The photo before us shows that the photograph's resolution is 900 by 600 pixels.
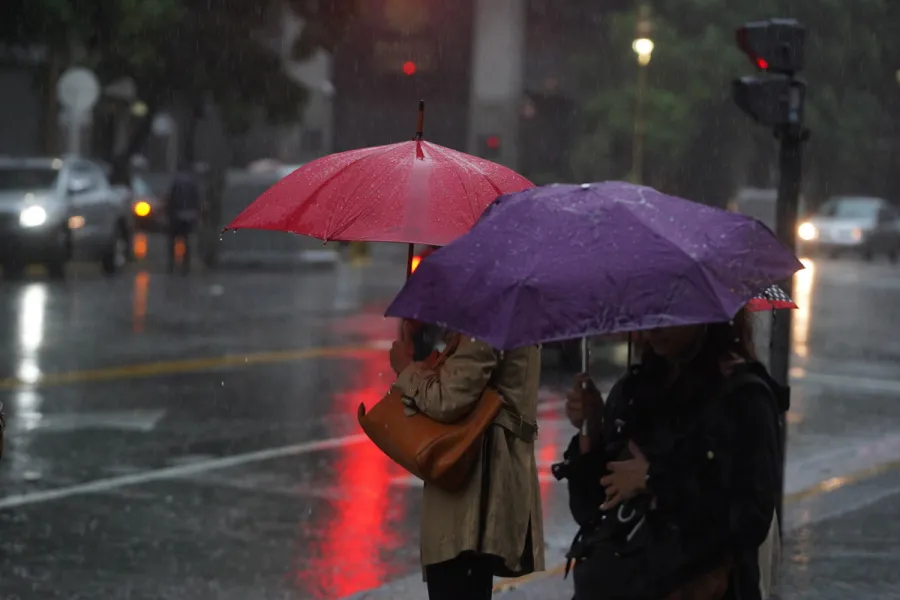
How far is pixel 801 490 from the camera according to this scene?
29.2 ft

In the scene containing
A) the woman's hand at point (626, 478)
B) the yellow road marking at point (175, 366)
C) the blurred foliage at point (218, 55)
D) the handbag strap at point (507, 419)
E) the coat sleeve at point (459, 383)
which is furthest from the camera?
the blurred foliage at point (218, 55)

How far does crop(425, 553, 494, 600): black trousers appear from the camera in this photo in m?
4.32

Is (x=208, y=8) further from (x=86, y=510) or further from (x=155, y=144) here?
(x=155, y=144)

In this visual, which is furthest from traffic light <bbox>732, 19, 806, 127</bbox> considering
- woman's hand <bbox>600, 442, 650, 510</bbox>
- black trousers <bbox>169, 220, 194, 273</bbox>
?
black trousers <bbox>169, 220, 194, 273</bbox>

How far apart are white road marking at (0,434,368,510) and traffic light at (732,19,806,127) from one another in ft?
13.3

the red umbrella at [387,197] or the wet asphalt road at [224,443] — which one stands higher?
the red umbrella at [387,197]

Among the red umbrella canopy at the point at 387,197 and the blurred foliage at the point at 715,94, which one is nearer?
the red umbrella canopy at the point at 387,197

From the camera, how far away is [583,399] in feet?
11.8

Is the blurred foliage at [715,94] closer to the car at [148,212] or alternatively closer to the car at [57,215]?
the car at [148,212]

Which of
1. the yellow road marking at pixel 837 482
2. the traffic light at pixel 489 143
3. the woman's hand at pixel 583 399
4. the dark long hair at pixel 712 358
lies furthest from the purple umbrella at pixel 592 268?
the traffic light at pixel 489 143

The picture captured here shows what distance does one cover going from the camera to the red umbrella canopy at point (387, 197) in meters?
4.56

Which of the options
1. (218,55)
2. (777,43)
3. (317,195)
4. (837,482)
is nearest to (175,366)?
(837,482)

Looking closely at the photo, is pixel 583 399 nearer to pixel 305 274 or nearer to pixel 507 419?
pixel 507 419

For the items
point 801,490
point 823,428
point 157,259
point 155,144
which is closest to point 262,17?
point 157,259
